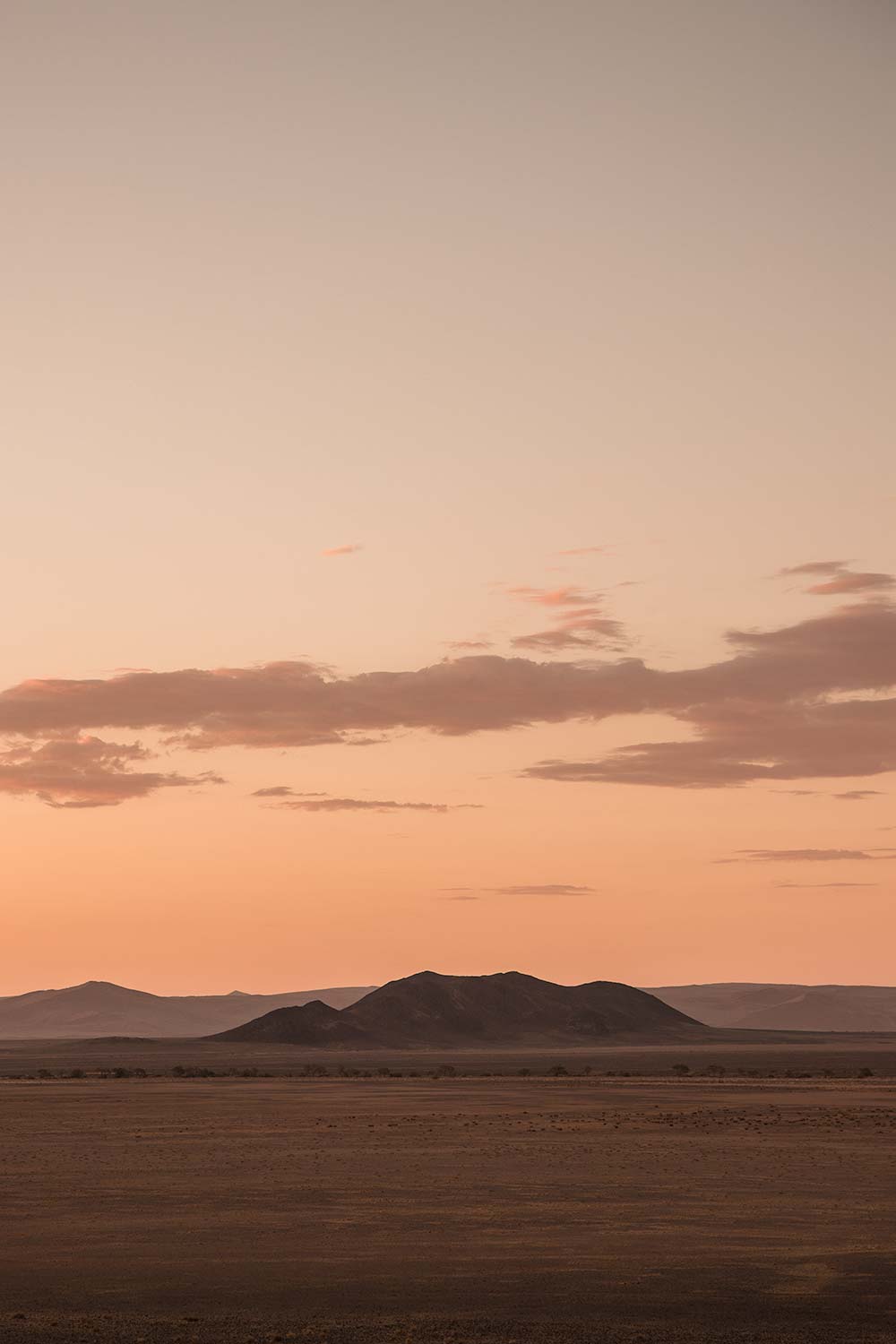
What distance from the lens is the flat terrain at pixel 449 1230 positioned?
19844mm

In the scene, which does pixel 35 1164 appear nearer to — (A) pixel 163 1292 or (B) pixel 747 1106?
(A) pixel 163 1292

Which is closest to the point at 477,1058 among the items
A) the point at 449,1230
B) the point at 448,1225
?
the point at 448,1225

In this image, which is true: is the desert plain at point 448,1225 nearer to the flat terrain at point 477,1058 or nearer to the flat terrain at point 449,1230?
the flat terrain at point 449,1230

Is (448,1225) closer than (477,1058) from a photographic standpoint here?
Yes

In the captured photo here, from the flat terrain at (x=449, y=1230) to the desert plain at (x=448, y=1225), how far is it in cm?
7

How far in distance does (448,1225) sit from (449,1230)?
2.14 feet

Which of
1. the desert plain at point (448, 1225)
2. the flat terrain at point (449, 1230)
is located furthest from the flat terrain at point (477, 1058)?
the flat terrain at point (449, 1230)

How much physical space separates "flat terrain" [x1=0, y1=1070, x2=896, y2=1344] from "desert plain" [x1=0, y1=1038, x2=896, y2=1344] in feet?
0.24

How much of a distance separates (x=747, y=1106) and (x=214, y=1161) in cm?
3133

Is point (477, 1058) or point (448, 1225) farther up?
point (448, 1225)

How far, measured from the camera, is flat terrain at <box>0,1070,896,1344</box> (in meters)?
19.8

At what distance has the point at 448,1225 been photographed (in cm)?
2803

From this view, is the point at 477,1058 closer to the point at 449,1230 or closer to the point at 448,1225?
the point at 448,1225

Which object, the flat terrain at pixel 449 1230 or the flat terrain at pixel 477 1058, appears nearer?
the flat terrain at pixel 449 1230
